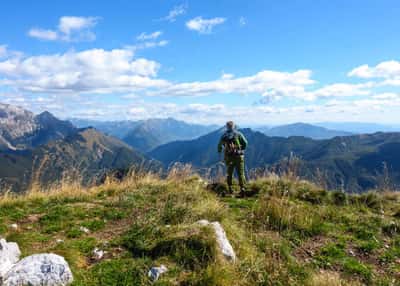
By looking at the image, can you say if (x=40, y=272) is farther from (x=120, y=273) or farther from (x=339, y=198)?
(x=339, y=198)

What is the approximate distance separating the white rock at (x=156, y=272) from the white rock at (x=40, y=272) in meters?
1.23

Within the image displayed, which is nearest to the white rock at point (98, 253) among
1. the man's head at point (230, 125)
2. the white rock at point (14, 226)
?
the white rock at point (14, 226)

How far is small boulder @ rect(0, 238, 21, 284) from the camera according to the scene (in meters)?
4.36

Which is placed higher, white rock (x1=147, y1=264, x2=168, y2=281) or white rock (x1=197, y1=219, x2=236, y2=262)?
white rock (x1=197, y1=219, x2=236, y2=262)

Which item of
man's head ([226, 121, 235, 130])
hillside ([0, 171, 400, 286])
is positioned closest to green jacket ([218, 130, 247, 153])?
man's head ([226, 121, 235, 130])

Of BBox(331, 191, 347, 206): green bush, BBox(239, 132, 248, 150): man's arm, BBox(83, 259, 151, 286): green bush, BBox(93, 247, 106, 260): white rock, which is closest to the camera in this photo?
BBox(83, 259, 151, 286): green bush

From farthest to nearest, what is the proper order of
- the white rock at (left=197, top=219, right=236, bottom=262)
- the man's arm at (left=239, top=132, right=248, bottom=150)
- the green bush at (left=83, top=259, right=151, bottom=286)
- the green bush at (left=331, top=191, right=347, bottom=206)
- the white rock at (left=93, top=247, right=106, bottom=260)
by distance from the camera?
the man's arm at (left=239, top=132, right=248, bottom=150), the green bush at (left=331, top=191, right=347, bottom=206), the white rock at (left=93, top=247, right=106, bottom=260), the white rock at (left=197, top=219, right=236, bottom=262), the green bush at (left=83, top=259, right=151, bottom=286)

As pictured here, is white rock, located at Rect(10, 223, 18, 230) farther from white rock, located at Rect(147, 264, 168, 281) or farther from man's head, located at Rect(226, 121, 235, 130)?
man's head, located at Rect(226, 121, 235, 130)

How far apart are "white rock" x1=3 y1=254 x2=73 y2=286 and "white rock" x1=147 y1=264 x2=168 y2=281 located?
1233mm

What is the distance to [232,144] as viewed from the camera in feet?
40.8

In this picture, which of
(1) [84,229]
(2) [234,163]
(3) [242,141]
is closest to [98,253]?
(1) [84,229]

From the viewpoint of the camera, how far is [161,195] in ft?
32.1

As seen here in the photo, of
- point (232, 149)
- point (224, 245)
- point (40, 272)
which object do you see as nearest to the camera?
point (40, 272)

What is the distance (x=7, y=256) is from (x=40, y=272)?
842 mm
